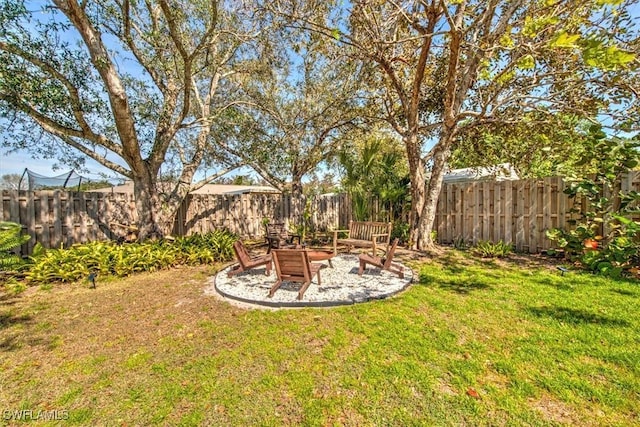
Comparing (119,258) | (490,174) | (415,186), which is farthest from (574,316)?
(119,258)

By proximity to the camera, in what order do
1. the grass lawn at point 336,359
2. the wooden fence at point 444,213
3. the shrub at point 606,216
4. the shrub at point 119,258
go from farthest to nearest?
the wooden fence at point 444,213, the shrub at point 119,258, the shrub at point 606,216, the grass lawn at point 336,359

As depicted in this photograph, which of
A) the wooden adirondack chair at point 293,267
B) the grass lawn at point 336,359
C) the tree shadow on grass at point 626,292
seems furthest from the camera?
the wooden adirondack chair at point 293,267

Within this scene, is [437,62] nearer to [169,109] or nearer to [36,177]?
[169,109]

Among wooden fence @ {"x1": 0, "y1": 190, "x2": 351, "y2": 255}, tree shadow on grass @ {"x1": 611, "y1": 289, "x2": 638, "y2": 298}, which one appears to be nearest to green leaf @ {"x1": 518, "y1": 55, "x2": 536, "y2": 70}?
tree shadow on grass @ {"x1": 611, "y1": 289, "x2": 638, "y2": 298}

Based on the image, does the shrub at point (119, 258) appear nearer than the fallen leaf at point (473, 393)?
No

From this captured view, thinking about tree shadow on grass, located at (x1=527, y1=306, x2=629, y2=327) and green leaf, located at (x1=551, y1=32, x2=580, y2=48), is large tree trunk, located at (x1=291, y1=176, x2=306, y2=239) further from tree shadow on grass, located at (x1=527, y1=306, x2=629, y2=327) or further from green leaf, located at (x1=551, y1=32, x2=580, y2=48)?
green leaf, located at (x1=551, y1=32, x2=580, y2=48)

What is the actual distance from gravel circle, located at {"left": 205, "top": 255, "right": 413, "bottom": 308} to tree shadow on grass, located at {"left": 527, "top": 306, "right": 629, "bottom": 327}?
1.86m

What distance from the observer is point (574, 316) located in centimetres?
354

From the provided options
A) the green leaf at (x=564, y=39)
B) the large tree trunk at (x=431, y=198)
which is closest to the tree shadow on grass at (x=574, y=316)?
the green leaf at (x=564, y=39)

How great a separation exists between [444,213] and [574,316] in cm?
582

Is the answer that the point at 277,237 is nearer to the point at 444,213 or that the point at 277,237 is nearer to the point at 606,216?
the point at 444,213

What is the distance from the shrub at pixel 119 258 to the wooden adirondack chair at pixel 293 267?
3316 millimetres

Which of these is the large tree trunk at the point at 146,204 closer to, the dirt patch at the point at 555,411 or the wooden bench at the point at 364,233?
the wooden bench at the point at 364,233

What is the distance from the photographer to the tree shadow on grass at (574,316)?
335 centimetres
